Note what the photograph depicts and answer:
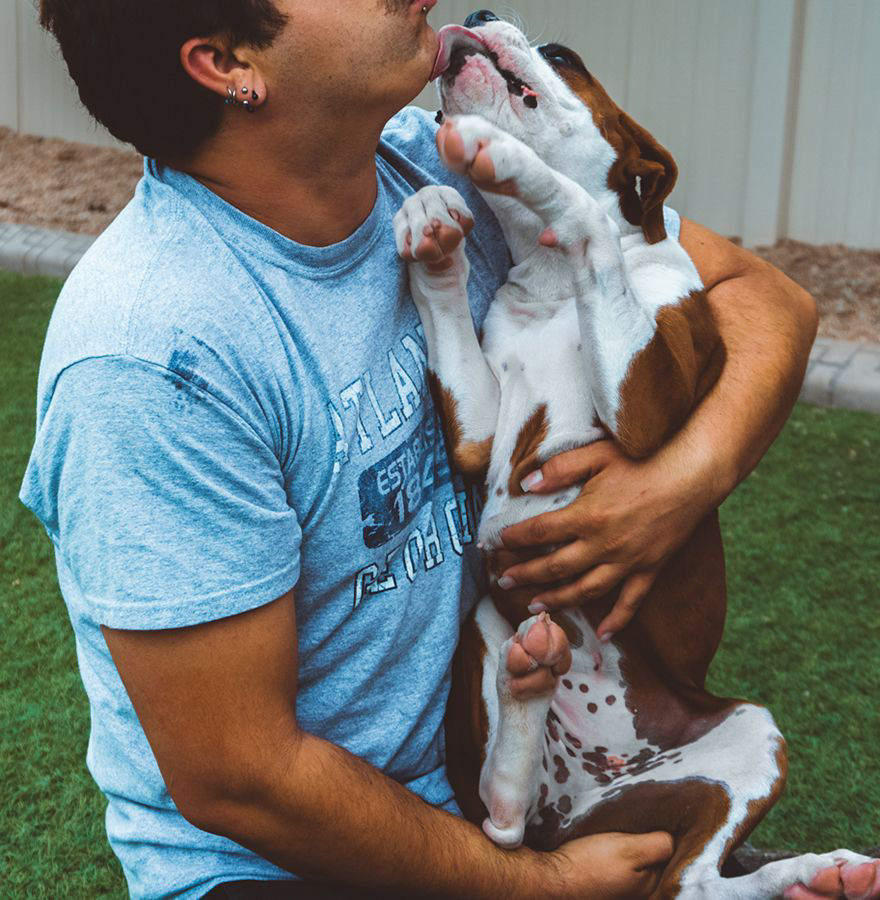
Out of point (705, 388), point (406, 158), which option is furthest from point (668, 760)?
point (406, 158)

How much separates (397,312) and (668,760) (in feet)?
2.90

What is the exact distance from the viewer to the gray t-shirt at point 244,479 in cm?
161

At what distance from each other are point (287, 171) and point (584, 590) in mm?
821

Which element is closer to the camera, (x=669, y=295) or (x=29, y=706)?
(x=669, y=295)

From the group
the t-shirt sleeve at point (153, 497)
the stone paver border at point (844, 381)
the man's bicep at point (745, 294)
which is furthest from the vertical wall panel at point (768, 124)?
the t-shirt sleeve at point (153, 497)

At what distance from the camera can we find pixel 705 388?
2.31 metres

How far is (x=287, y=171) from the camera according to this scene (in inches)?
72.2

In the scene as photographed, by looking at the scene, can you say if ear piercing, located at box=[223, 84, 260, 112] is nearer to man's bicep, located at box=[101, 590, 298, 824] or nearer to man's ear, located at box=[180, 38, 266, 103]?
man's ear, located at box=[180, 38, 266, 103]

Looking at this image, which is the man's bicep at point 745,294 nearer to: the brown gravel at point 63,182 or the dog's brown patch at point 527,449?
the dog's brown patch at point 527,449

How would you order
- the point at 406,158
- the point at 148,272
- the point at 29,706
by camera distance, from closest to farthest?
the point at 148,272
the point at 406,158
the point at 29,706

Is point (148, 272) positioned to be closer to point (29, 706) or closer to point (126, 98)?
point (126, 98)

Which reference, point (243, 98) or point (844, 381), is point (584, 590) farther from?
point (844, 381)

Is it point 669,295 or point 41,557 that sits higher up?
point 669,295

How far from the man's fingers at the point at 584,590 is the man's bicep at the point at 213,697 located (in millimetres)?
558
